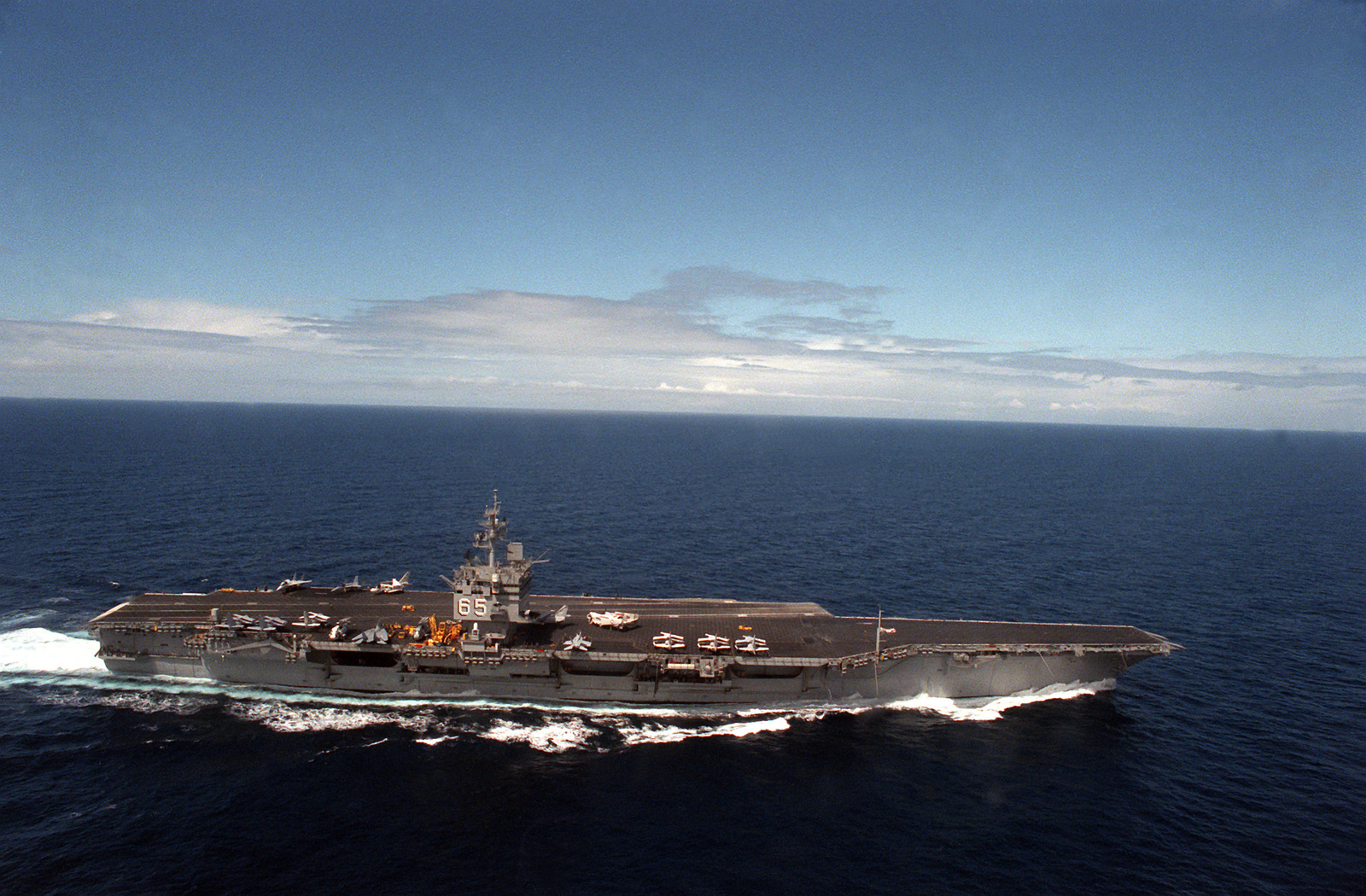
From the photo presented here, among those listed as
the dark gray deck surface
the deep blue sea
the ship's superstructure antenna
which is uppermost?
the ship's superstructure antenna

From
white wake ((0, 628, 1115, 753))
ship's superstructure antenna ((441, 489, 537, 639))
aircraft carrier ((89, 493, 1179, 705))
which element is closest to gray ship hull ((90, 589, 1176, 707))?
aircraft carrier ((89, 493, 1179, 705))

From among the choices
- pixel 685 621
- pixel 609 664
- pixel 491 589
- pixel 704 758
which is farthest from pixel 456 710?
pixel 685 621

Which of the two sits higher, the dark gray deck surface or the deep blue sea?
the dark gray deck surface

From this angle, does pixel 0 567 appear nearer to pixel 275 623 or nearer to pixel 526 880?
pixel 275 623

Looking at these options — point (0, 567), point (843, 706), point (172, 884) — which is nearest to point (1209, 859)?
point (843, 706)

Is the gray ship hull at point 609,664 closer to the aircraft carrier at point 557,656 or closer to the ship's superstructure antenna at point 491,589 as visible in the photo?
the aircraft carrier at point 557,656

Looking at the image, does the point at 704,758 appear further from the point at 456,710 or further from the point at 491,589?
the point at 491,589

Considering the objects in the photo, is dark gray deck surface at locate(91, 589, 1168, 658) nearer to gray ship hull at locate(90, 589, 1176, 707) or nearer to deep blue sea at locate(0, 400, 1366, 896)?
gray ship hull at locate(90, 589, 1176, 707)
